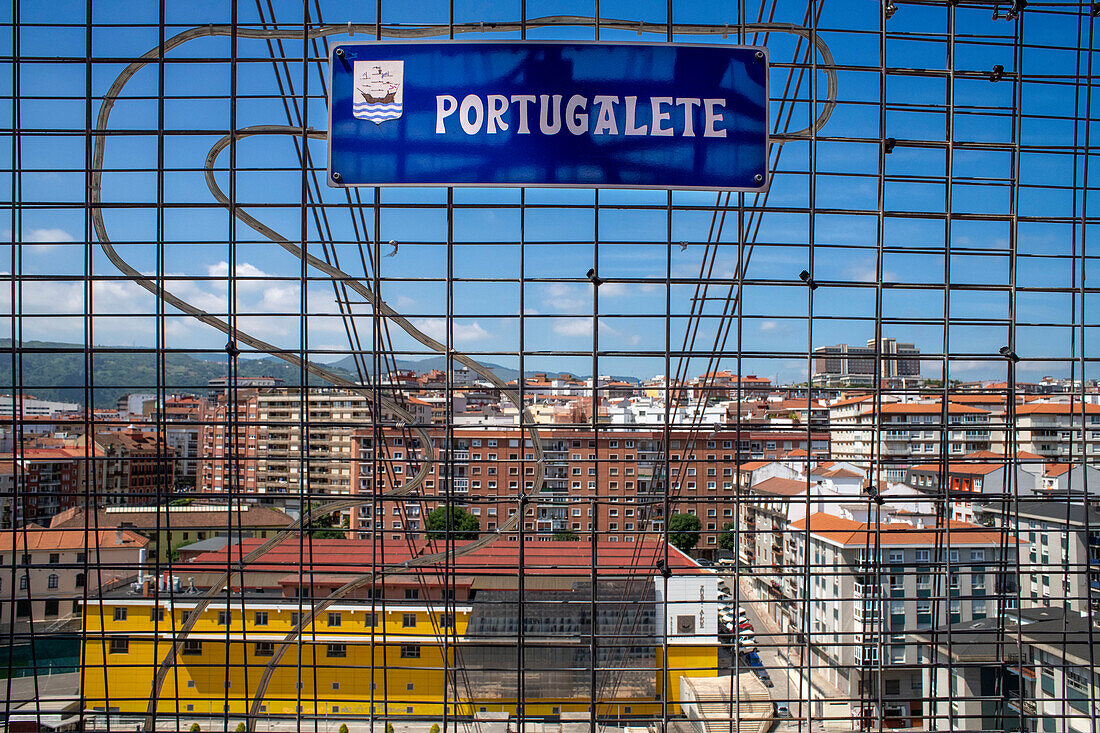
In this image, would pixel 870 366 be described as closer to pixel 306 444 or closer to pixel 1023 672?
pixel 1023 672

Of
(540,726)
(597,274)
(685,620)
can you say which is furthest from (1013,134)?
(685,620)

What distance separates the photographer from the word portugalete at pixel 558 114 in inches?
99.7

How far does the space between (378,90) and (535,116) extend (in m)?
0.61

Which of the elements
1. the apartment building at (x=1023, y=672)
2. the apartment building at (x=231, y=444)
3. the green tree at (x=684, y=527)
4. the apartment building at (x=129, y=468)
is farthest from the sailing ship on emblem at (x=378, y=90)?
the green tree at (x=684, y=527)

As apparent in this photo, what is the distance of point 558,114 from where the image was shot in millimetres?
2535

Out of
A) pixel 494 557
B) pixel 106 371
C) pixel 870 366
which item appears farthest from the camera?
pixel 106 371

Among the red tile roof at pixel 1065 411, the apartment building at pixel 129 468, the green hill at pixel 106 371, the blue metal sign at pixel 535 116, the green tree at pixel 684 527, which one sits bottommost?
the green tree at pixel 684 527

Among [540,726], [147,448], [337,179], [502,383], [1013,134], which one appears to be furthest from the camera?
[147,448]

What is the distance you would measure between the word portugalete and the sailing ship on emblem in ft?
0.55

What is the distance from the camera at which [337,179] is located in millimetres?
2529

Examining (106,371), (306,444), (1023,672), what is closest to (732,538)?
(1023,672)

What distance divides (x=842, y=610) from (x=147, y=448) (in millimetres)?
21257

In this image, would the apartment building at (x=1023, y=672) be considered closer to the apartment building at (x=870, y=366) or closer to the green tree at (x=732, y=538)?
the green tree at (x=732, y=538)

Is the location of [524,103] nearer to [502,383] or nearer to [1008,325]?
[502,383]
